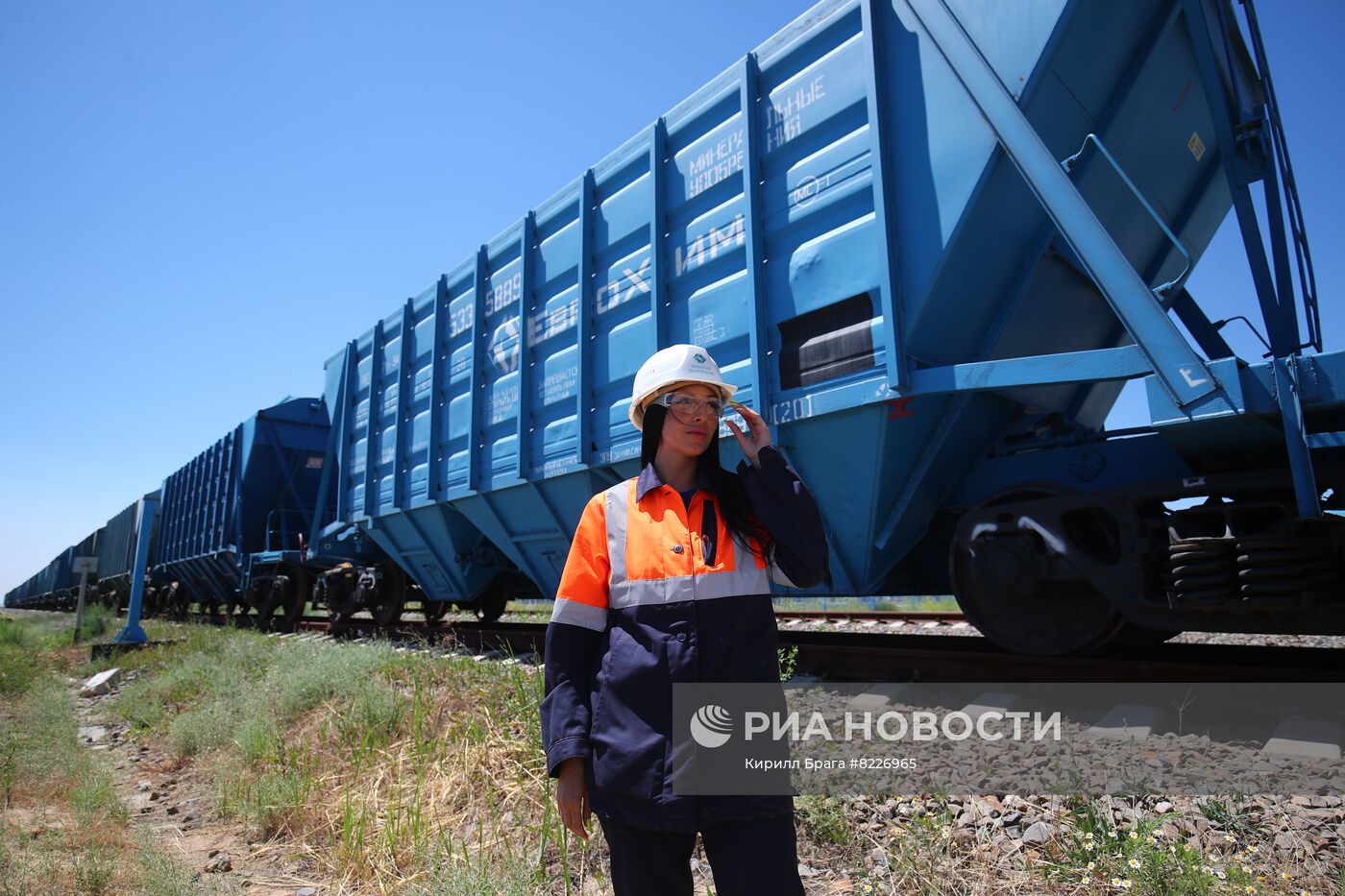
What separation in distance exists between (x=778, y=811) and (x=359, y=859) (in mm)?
2286

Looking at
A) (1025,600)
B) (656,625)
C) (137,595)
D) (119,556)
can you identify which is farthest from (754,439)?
(119,556)

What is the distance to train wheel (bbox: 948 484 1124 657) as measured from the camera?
3857 millimetres

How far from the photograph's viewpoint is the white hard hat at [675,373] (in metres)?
1.72

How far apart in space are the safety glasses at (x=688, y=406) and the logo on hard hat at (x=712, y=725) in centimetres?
63

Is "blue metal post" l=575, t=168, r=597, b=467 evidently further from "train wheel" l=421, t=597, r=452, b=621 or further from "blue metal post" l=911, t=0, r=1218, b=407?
"train wheel" l=421, t=597, r=452, b=621

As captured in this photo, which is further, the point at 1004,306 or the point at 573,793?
the point at 1004,306

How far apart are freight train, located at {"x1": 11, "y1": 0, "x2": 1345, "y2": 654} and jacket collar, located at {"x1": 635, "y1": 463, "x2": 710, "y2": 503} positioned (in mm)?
2477

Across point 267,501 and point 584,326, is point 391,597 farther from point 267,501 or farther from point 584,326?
point 584,326

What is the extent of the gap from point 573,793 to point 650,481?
67cm

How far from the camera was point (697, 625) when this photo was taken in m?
1.54

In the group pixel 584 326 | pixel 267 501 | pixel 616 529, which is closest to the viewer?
pixel 616 529

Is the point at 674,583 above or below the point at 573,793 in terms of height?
above

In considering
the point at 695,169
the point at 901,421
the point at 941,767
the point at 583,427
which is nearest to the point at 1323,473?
the point at 901,421

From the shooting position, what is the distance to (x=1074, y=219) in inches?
141
